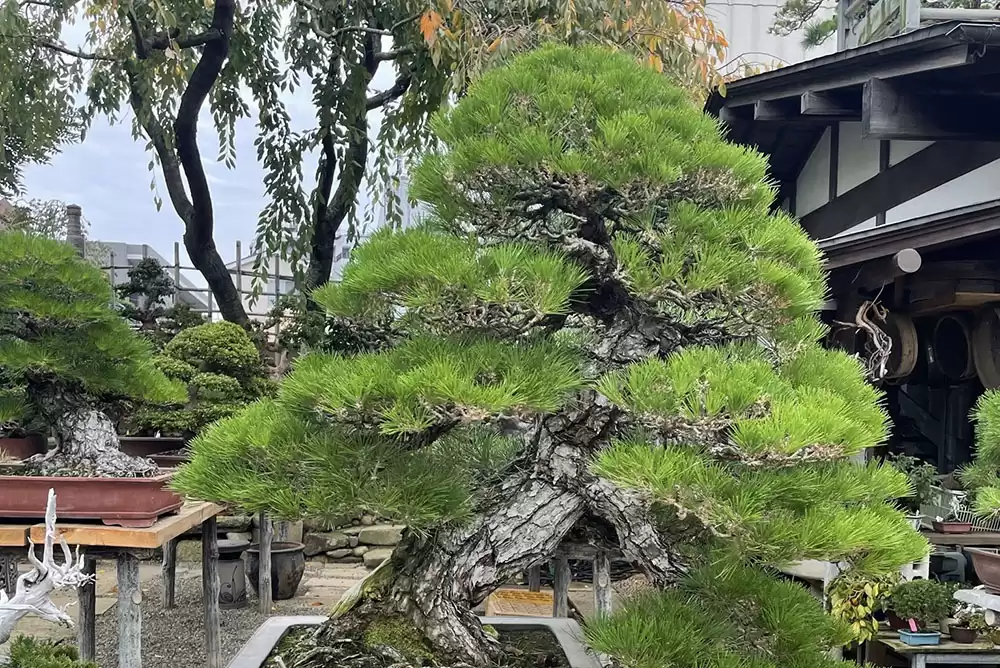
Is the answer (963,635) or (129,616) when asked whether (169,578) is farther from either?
(963,635)

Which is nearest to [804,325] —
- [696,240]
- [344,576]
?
[696,240]

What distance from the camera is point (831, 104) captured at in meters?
2.64

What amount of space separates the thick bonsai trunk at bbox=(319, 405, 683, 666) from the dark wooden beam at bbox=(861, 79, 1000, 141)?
195 centimetres

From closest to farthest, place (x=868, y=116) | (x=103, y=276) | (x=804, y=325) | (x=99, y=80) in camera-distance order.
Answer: (x=804, y=325)
(x=103, y=276)
(x=868, y=116)
(x=99, y=80)

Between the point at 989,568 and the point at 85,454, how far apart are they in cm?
237

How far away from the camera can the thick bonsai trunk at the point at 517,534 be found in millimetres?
996

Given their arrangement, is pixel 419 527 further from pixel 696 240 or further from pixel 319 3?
pixel 319 3

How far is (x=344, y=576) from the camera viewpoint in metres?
4.07

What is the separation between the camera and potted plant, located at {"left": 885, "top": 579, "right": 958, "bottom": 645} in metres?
1.98

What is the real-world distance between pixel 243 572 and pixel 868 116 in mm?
3476

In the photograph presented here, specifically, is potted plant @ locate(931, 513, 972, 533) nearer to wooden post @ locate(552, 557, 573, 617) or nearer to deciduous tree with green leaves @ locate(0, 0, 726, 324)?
wooden post @ locate(552, 557, 573, 617)

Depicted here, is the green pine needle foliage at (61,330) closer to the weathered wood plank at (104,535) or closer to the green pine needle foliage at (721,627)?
the weathered wood plank at (104,535)

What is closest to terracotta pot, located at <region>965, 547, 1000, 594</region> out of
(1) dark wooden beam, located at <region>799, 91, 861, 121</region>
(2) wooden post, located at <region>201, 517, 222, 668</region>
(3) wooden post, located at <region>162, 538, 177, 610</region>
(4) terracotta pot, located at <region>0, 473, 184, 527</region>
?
(1) dark wooden beam, located at <region>799, 91, 861, 121</region>

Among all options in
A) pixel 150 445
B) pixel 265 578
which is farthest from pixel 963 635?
pixel 150 445
